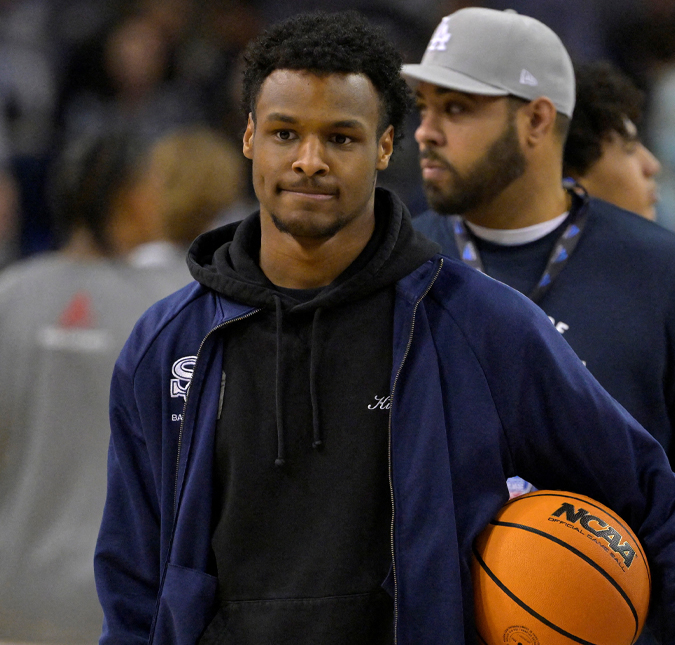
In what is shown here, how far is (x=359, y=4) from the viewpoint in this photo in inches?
285

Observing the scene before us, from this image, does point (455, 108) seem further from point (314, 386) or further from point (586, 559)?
point (586, 559)

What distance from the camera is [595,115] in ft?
11.6

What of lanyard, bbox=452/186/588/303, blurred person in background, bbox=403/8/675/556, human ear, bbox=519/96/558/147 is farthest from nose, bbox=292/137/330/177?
human ear, bbox=519/96/558/147

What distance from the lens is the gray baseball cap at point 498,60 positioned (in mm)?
3096

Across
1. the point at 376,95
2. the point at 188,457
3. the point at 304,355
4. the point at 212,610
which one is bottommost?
the point at 212,610

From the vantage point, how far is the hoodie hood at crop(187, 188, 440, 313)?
2.08m

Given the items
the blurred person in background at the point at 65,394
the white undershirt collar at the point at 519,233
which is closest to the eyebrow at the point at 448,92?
the white undershirt collar at the point at 519,233

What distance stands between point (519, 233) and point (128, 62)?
17.4 ft

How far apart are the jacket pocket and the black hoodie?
0.03 m

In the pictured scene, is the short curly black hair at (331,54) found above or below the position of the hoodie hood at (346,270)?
above

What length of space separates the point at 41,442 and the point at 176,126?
3745 mm

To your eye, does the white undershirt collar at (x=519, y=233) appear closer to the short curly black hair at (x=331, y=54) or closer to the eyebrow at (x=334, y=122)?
the short curly black hair at (x=331, y=54)

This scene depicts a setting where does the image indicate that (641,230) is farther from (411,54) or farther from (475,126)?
(411,54)

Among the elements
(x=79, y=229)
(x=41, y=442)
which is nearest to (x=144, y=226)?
(x=79, y=229)
